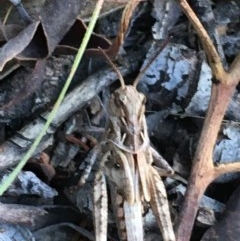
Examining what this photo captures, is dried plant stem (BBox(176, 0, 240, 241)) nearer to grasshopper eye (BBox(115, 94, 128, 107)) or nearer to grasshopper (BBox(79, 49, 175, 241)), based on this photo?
grasshopper (BBox(79, 49, 175, 241))

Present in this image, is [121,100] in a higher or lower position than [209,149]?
higher

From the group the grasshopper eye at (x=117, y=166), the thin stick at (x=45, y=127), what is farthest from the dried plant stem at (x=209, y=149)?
the thin stick at (x=45, y=127)

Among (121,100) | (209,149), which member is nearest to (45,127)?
(121,100)

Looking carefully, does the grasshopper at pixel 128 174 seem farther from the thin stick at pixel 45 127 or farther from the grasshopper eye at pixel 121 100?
the thin stick at pixel 45 127

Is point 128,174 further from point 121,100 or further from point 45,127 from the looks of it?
point 45,127

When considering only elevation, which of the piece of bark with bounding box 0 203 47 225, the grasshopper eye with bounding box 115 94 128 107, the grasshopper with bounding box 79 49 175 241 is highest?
the grasshopper eye with bounding box 115 94 128 107

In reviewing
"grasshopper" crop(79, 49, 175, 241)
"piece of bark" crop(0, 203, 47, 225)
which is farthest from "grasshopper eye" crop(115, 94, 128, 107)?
"piece of bark" crop(0, 203, 47, 225)
